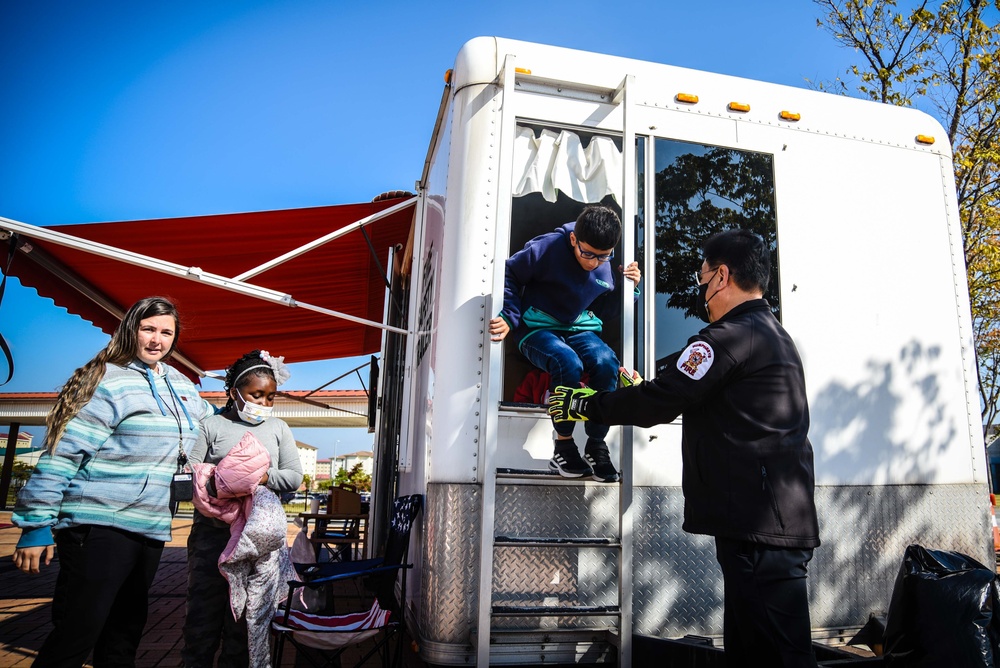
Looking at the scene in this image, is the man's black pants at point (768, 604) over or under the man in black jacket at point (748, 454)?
under

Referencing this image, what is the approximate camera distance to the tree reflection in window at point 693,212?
376 centimetres

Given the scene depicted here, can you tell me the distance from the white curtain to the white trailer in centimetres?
1

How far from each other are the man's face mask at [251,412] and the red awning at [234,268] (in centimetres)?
50

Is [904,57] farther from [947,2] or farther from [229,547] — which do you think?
[229,547]

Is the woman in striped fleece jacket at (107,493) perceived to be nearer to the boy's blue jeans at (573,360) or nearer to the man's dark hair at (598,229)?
the boy's blue jeans at (573,360)

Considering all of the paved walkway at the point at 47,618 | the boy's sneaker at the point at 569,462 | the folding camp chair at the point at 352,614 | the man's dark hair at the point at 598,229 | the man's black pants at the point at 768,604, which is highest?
Answer: the man's dark hair at the point at 598,229

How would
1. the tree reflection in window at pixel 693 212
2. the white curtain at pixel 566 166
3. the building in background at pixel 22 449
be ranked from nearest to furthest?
the white curtain at pixel 566 166
the tree reflection in window at pixel 693 212
the building in background at pixel 22 449

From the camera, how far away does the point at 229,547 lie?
316 cm

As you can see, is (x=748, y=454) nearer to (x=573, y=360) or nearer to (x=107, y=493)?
(x=573, y=360)

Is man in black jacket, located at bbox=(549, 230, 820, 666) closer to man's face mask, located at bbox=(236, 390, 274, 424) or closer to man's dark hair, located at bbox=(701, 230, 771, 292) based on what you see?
man's dark hair, located at bbox=(701, 230, 771, 292)

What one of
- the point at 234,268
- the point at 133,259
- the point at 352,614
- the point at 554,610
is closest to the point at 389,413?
the point at 234,268

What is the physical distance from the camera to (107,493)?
2.61m

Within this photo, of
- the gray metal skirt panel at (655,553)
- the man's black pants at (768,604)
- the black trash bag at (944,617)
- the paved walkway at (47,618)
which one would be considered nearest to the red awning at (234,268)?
the gray metal skirt panel at (655,553)

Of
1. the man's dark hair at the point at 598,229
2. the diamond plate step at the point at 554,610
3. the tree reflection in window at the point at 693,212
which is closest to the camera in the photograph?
the diamond plate step at the point at 554,610
